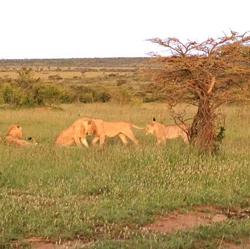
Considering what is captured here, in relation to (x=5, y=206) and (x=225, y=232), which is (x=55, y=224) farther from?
(x=225, y=232)

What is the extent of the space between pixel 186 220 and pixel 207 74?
5680 mm

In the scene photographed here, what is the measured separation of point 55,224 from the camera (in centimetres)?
657

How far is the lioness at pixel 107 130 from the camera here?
612 inches

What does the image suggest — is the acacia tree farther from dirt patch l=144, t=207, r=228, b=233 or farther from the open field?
dirt patch l=144, t=207, r=228, b=233

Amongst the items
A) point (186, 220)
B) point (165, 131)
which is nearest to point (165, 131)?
point (165, 131)

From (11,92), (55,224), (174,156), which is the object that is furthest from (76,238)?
(11,92)

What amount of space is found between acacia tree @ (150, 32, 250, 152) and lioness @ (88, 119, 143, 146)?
130 inches

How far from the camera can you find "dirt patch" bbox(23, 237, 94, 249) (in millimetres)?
5812

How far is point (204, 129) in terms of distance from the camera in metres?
12.0

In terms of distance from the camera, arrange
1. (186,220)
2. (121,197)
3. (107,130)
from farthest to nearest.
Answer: (107,130), (121,197), (186,220)

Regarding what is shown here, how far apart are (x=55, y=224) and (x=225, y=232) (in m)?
1.92

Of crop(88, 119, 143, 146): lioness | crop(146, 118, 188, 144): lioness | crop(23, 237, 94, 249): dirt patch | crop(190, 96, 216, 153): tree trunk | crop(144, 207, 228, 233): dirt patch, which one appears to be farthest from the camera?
crop(146, 118, 188, 144): lioness

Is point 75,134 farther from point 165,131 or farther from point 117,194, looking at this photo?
point 117,194

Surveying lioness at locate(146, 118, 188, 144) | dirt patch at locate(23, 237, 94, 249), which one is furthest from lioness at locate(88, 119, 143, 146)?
dirt patch at locate(23, 237, 94, 249)
